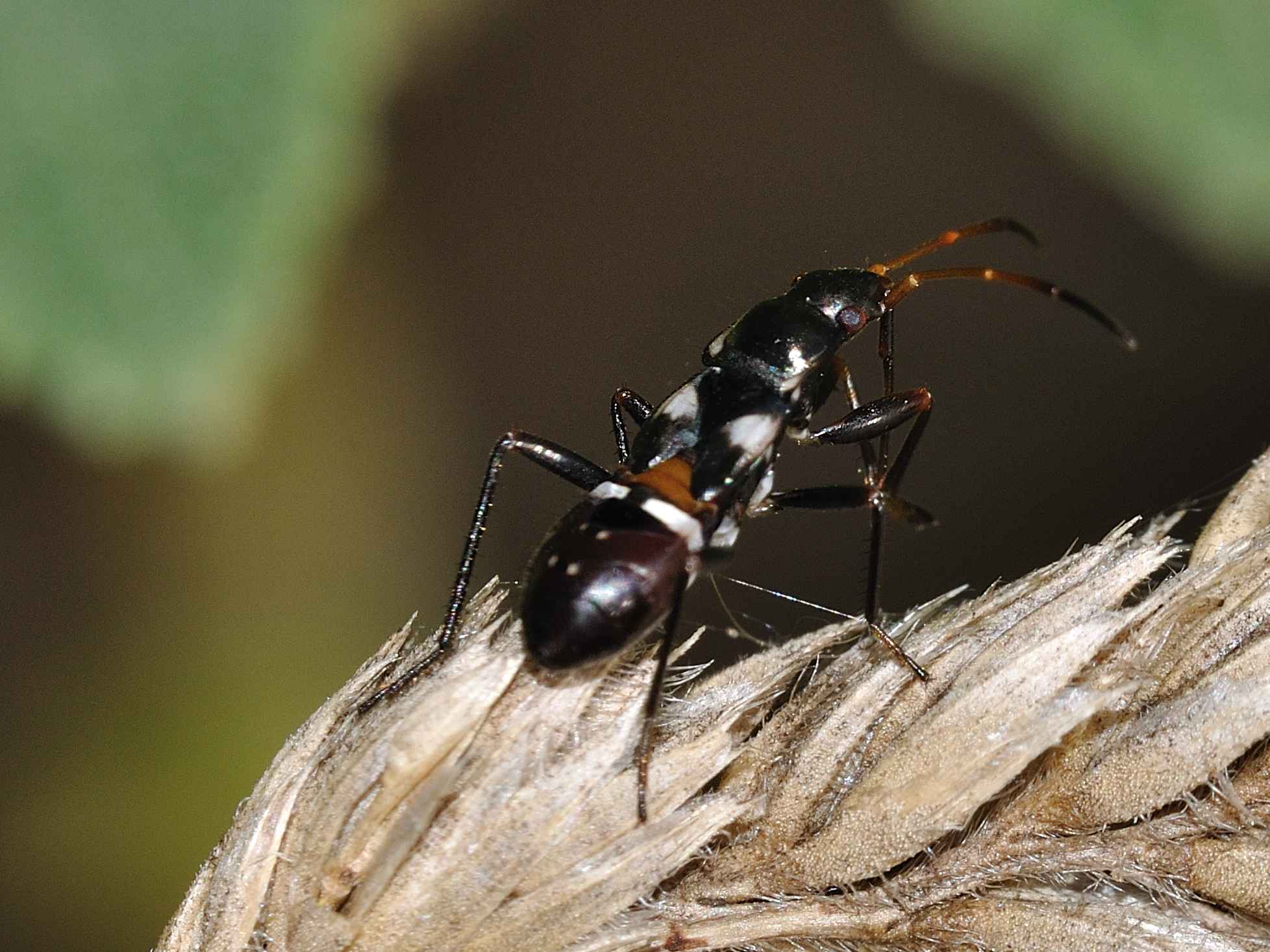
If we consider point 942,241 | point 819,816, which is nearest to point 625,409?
point 942,241

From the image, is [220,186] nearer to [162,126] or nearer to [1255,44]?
[162,126]

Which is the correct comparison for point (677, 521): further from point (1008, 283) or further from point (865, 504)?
point (1008, 283)

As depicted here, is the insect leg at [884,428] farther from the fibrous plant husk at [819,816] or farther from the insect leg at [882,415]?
the fibrous plant husk at [819,816]

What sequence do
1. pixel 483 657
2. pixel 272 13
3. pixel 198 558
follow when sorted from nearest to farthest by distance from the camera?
pixel 483 657 < pixel 272 13 < pixel 198 558

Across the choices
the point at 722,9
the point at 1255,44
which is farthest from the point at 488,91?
the point at 1255,44

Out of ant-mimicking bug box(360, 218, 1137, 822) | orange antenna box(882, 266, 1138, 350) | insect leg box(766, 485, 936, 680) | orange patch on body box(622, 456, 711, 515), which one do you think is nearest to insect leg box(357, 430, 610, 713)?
ant-mimicking bug box(360, 218, 1137, 822)

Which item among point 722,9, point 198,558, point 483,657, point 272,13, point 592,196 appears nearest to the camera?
point 483,657

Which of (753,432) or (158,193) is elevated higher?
(158,193)
